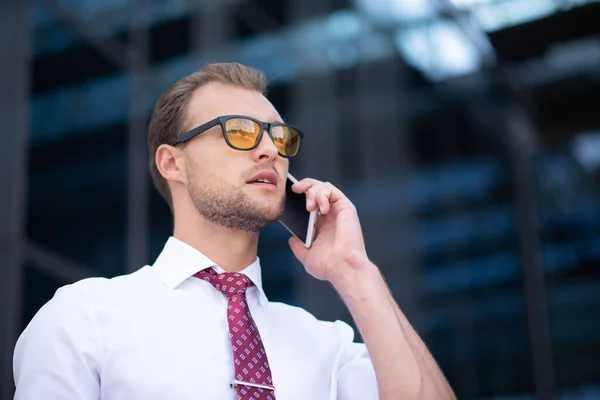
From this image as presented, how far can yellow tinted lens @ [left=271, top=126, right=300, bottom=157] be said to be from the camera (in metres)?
3.04

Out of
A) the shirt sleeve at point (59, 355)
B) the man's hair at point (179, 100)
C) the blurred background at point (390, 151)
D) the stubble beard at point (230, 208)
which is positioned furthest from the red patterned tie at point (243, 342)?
the blurred background at point (390, 151)

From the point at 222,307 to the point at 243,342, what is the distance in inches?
6.6

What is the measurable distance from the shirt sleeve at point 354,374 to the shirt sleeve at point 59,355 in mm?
794

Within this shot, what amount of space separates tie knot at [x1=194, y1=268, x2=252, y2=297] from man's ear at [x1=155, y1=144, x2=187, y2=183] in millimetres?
407

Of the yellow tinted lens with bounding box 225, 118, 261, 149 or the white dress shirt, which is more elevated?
the yellow tinted lens with bounding box 225, 118, 261, 149

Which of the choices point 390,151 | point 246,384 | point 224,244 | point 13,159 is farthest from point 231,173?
point 390,151

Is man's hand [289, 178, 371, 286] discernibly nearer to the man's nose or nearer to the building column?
the man's nose

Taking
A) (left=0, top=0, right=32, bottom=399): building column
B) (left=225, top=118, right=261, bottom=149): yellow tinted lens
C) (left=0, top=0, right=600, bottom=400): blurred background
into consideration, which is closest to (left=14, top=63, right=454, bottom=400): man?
(left=225, top=118, right=261, bottom=149): yellow tinted lens

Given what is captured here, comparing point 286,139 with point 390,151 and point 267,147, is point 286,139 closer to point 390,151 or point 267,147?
point 267,147

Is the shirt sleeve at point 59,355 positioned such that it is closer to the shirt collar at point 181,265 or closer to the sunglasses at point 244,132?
the shirt collar at point 181,265

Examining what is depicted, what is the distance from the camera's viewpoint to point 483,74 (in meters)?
13.3

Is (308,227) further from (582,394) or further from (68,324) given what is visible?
(582,394)

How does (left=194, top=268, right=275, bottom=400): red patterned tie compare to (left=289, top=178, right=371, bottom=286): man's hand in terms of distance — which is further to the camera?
(left=289, top=178, right=371, bottom=286): man's hand

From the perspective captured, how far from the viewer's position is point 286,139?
121 inches
